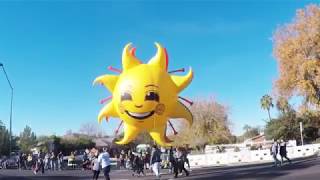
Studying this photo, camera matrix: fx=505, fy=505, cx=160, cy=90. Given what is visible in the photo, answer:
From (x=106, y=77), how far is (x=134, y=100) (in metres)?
2.76

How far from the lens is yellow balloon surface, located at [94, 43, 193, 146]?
24344mm

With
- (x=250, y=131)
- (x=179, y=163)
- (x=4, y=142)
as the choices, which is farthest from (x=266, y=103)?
(x=179, y=163)

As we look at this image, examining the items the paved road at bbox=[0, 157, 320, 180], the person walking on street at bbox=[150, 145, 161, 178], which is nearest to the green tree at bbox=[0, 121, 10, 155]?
the paved road at bbox=[0, 157, 320, 180]

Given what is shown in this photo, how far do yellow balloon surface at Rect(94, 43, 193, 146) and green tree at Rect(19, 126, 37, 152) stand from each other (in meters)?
83.0

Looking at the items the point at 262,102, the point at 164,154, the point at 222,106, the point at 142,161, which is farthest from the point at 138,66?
the point at 262,102

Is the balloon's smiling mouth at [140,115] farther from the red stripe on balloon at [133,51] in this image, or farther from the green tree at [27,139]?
the green tree at [27,139]

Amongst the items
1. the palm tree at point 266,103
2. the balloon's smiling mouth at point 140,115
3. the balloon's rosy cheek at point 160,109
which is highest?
the palm tree at point 266,103

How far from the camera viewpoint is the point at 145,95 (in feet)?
79.4

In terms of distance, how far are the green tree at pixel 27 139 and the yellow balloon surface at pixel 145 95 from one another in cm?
8296

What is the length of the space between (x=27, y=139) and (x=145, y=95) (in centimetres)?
9609

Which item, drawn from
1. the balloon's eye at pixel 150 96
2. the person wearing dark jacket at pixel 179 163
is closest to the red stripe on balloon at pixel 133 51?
the balloon's eye at pixel 150 96

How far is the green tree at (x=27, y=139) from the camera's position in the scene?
108 m

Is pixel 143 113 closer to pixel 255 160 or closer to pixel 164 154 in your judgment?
pixel 164 154

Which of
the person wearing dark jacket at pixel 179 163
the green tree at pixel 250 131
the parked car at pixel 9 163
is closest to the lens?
the person wearing dark jacket at pixel 179 163
